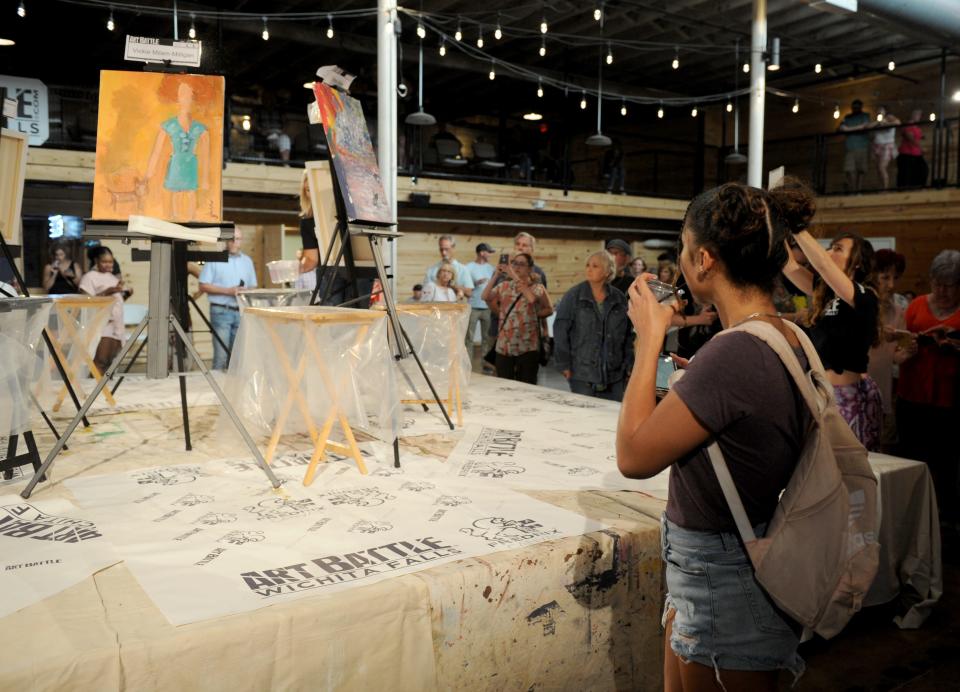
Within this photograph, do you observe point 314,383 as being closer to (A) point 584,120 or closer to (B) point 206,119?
(B) point 206,119

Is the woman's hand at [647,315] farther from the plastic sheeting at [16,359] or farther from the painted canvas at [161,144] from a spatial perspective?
the painted canvas at [161,144]

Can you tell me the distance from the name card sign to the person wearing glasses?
7.65ft

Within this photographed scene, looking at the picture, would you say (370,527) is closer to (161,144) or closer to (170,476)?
(170,476)

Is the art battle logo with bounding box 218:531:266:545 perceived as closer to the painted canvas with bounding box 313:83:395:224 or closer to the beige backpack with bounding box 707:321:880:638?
the beige backpack with bounding box 707:321:880:638

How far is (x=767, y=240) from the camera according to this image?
130 cm

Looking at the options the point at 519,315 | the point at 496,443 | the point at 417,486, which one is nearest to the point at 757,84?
the point at 519,315

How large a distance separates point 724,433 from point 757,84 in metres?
7.47

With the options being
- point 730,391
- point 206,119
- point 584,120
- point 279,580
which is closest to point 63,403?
point 206,119

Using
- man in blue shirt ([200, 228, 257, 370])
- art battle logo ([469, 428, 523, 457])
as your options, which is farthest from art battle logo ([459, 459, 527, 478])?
man in blue shirt ([200, 228, 257, 370])

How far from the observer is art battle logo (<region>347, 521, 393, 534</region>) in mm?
2266

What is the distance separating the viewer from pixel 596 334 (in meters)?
4.46

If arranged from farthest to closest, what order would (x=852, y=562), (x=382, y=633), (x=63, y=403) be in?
(x=63, y=403) → (x=382, y=633) → (x=852, y=562)

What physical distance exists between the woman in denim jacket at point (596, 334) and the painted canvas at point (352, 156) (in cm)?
128

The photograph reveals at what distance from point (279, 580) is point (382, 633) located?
0.30 meters
